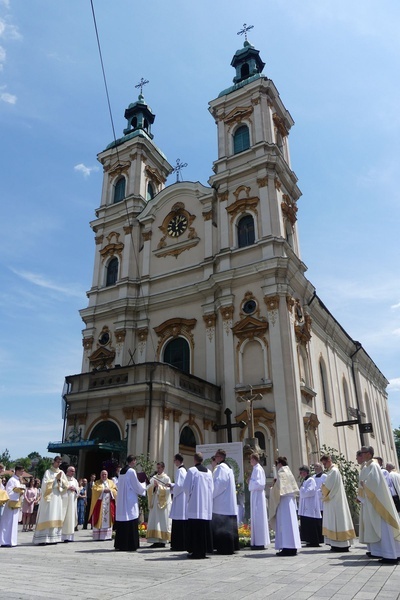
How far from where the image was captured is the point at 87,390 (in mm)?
20312

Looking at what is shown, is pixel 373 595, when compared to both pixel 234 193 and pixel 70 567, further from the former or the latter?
pixel 234 193

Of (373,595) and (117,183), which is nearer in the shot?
(373,595)

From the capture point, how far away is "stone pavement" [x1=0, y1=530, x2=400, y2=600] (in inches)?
201

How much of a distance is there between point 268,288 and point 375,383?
2531 cm

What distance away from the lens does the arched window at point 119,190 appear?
31644 millimetres

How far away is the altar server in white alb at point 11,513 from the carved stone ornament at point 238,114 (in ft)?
76.8

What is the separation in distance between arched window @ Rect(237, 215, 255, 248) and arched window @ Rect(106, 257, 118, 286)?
8.55m

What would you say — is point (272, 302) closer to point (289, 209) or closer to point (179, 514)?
point (289, 209)

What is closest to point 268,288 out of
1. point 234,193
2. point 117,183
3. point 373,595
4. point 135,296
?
point 234,193

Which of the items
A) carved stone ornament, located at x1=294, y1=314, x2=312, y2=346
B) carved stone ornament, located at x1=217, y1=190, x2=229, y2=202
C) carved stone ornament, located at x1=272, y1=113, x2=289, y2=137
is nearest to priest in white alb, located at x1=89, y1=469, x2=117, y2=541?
carved stone ornament, located at x1=294, y1=314, x2=312, y2=346

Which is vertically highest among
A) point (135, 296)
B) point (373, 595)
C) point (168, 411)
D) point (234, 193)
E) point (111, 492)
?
point (234, 193)

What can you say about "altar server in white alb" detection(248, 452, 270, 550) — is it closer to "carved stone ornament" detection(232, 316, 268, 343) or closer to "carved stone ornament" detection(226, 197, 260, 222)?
"carved stone ornament" detection(232, 316, 268, 343)

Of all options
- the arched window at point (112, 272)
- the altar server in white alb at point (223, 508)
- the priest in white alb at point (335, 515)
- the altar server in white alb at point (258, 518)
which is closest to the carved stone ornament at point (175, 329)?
the arched window at point (112, 272)

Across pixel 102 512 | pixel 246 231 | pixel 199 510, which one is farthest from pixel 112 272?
pixel 199 510
